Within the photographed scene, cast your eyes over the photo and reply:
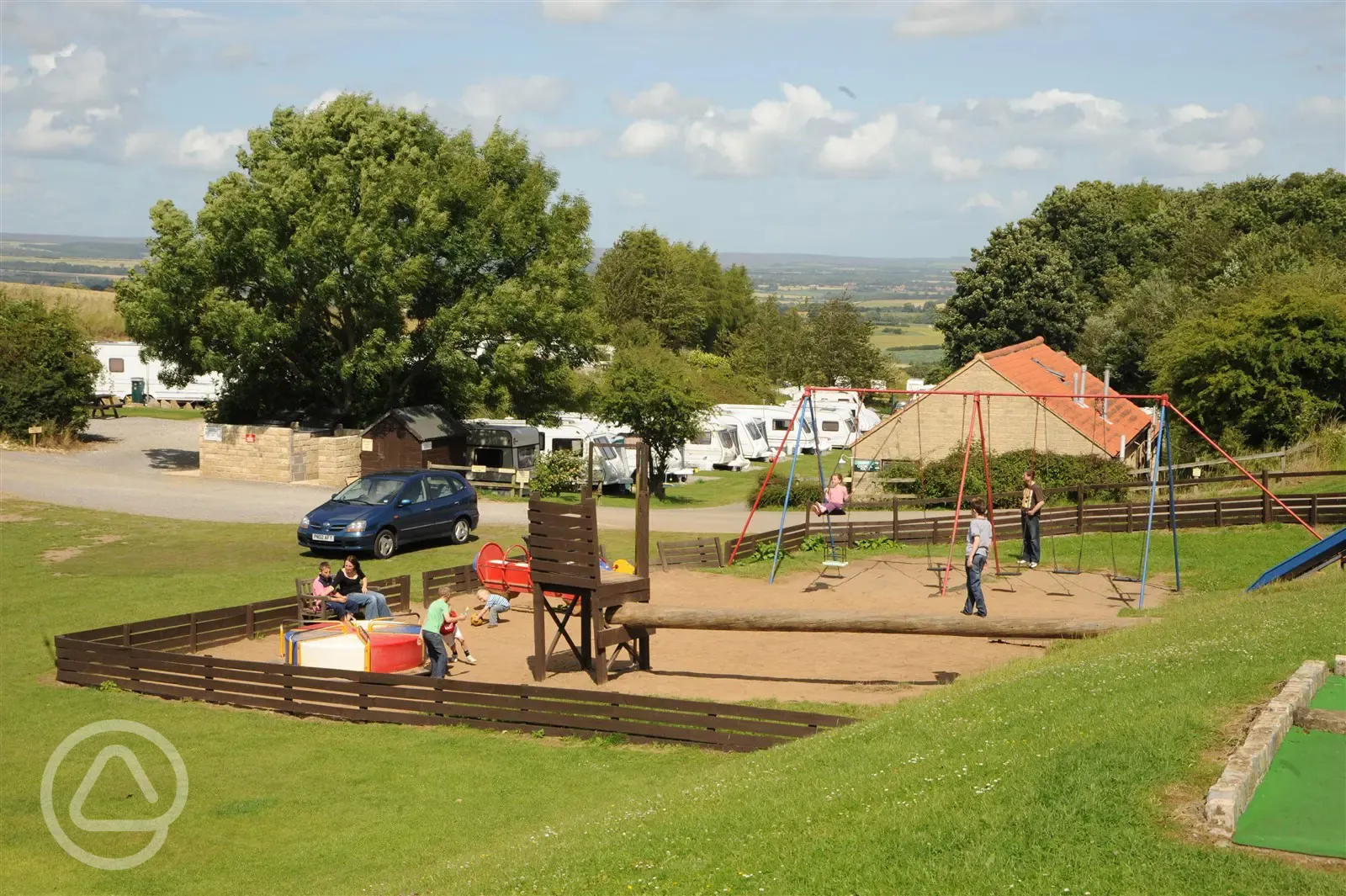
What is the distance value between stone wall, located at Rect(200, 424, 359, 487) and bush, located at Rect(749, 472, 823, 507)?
479 inches

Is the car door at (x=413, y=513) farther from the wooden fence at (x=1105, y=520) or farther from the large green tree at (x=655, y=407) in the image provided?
the large green tree at (x=655, y=407)

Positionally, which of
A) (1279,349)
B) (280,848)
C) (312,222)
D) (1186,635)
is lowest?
(280,848)

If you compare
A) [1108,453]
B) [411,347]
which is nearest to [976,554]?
[1108,453]

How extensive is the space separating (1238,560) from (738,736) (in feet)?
51.5

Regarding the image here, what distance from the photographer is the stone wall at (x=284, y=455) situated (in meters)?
38.2

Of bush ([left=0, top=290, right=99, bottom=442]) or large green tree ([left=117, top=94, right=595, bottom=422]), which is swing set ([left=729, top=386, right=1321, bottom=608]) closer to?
large green tree ([left=117, top=94, right=595, bottom=422])

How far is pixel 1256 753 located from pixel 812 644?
463 inches

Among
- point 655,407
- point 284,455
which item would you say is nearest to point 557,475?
point 655,407

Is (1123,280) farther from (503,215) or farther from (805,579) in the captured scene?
(805,579)

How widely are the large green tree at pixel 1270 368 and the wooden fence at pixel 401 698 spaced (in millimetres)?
28065

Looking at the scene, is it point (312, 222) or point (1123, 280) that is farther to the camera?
point (1123, 280)

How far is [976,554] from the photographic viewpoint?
67.5 feet

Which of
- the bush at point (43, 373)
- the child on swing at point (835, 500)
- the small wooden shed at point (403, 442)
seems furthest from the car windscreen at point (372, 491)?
the bush at point (43, 373)

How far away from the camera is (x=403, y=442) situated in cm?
3822
